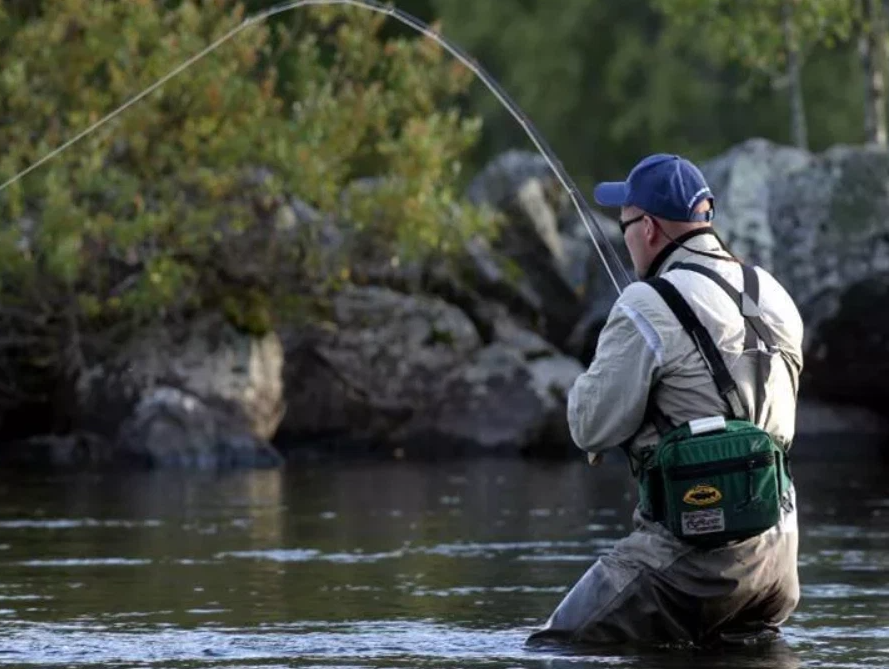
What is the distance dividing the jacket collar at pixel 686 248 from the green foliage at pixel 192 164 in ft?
48.2

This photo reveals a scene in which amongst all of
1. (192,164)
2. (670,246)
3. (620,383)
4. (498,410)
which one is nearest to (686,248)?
(670,246)

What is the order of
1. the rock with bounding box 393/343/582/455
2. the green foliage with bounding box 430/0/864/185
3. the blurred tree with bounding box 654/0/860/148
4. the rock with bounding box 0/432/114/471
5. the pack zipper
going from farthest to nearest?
the green foliage with bounding box 430/0/864/185
the blurred tree with bounding box 654/0/860/148
the rock with bounding box 393/343/582/455
the rock with bounding box 0/432/114/471
the pack zipper

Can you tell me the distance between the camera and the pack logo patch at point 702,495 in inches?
318

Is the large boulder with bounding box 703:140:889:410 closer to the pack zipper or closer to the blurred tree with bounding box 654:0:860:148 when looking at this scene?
the blurred tree with bounding box 654:0:860:148

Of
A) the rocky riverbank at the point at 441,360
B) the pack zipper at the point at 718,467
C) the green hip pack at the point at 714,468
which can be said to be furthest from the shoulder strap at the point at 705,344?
the rocky riverbank at the point at 441,360

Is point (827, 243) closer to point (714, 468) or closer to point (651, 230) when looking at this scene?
point (651, 230)

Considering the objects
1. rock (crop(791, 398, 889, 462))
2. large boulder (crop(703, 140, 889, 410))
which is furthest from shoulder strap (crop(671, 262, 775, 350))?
large boulder (crop(703, 140, 889, 410))

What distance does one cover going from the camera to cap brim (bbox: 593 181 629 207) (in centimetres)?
856

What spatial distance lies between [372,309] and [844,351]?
187 inches

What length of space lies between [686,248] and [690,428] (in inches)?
26.8

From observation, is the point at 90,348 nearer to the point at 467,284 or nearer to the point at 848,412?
the point at 467,284

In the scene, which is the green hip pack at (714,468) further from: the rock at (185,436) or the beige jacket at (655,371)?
the rock at (185,436)

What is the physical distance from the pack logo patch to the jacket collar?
0.79m

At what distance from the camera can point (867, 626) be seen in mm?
9672
